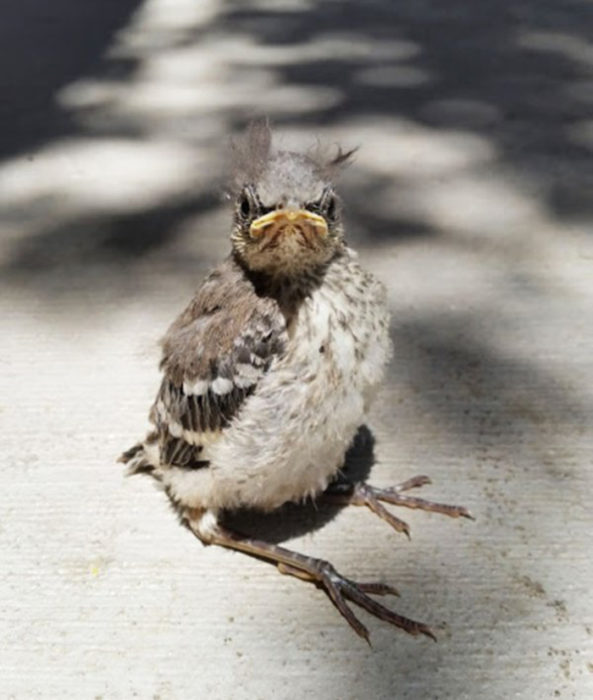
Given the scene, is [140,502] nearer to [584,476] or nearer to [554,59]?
[584,476]

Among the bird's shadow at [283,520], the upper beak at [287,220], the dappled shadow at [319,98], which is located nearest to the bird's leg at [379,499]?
the bird's shadow at [283,520]

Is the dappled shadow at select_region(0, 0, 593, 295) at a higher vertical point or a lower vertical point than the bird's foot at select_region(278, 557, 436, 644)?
higher

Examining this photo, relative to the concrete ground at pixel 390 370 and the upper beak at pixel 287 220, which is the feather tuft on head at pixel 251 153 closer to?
the upper beak at pixel 287 220

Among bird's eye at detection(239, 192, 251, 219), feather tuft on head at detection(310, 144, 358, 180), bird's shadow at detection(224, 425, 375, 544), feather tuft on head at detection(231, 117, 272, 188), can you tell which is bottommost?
bird's shadow at detection(224, 425, 375, 544)

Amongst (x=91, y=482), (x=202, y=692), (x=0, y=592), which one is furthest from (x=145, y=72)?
(x=202, y=692)

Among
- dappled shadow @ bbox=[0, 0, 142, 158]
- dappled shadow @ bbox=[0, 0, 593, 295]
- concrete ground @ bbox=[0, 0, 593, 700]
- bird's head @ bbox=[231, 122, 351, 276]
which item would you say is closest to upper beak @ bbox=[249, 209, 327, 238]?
bird's head @ bbox=[231, 122, 351, 276]

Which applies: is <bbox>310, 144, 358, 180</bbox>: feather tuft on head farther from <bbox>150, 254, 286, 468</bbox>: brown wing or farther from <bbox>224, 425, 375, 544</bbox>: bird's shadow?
<bbox>224, 425, 375, 544</bbox>: bird's shadow
